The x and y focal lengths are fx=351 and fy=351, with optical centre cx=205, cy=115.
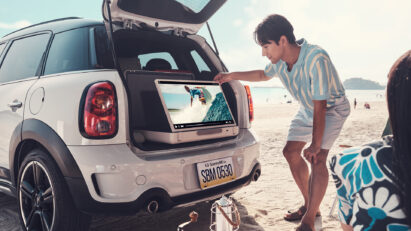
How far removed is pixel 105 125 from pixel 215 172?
90 centimetres

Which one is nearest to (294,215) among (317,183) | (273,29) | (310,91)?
(317,183)

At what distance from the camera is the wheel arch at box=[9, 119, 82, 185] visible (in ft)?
7.64

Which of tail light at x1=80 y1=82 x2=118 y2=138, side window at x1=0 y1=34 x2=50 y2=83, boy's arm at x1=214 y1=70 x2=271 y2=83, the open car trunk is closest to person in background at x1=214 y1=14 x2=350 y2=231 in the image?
boy's arm at x1=214 y1=70 x2=271 y2=83

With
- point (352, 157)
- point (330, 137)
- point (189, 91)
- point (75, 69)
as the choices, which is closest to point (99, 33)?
point (75, 69)

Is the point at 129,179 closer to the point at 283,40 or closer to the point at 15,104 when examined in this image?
the point at 15,104

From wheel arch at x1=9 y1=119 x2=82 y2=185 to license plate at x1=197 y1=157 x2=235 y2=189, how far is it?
85 cm

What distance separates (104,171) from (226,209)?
0.88 meters

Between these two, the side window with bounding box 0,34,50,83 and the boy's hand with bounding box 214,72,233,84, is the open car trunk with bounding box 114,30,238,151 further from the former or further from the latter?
the side window with bounding box 0,34,50,83

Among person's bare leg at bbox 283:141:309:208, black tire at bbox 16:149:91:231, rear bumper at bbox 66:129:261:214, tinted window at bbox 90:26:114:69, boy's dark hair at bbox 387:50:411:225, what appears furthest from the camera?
person's bare leg at bbox 283:141:309:208

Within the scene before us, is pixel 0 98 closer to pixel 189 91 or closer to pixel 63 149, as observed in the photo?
pixel 63 149

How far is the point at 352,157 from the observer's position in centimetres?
114

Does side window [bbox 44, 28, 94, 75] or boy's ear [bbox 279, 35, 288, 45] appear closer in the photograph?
side window [bbox 44, 28, 94, 75]

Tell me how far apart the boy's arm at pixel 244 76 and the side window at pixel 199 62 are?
13.6 inches

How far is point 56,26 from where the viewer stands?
3104 millimetres
